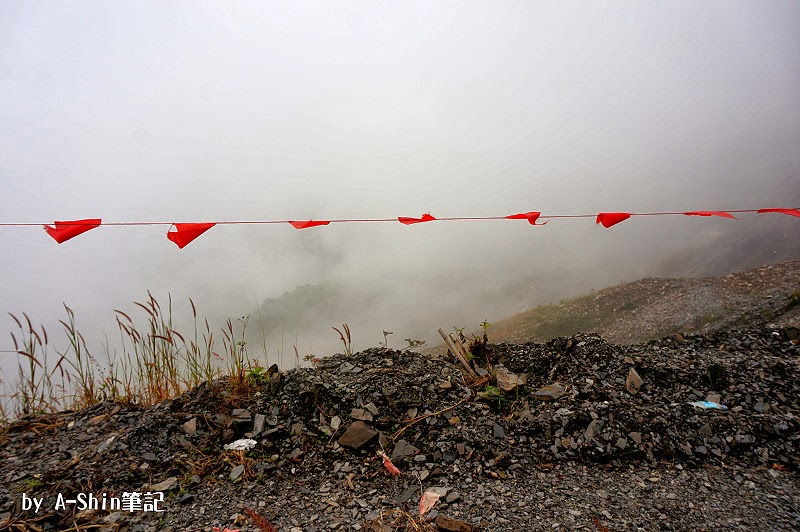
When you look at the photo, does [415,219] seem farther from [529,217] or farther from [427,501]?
[427,501]

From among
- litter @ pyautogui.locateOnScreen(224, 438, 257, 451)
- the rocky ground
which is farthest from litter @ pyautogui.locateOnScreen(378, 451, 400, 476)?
litter @ pyautogui.locateOnScreen(224, 438, 257, 451)

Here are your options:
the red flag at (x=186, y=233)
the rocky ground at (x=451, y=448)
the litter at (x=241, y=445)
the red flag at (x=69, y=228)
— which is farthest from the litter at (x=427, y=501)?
the red flag at (x=69, y=228)

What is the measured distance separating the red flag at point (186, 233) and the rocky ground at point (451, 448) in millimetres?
1374

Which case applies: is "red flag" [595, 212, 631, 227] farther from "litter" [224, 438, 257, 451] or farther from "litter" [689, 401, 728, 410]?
"litter" [224, 438, 257, 451]

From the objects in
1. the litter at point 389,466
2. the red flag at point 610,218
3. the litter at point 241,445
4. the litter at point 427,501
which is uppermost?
the red flag at point 610,218

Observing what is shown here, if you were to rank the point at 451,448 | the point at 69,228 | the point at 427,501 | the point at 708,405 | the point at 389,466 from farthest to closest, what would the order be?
the point at 69,228, the point at 708,405, the point at 451,448, the point at 389,466, the point at 427,501

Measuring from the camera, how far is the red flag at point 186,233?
3.71 m

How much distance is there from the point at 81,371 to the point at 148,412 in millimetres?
1207

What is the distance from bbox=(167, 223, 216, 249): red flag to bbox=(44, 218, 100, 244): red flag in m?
0.67

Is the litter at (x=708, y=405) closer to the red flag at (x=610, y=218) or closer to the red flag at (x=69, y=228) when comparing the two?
the red flag at (x=610, y=218)

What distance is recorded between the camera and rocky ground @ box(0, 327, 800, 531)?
7.87 ft

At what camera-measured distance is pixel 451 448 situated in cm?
292

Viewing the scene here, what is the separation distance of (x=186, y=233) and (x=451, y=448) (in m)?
2.88

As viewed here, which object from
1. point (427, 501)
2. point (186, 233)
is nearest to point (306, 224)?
point (186, 233)
